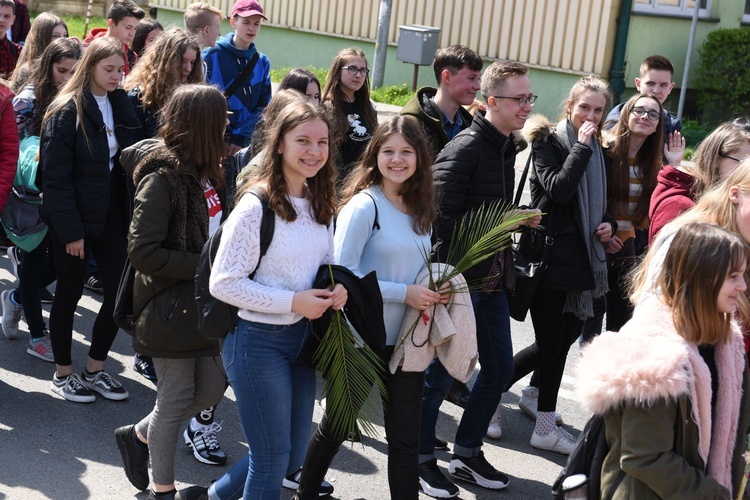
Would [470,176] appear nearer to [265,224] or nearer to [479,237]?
[479,237]

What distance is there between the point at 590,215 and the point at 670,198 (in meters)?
0.46


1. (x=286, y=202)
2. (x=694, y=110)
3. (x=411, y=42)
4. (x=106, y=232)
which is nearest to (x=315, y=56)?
(x=411, y=42)

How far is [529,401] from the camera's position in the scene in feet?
18.9

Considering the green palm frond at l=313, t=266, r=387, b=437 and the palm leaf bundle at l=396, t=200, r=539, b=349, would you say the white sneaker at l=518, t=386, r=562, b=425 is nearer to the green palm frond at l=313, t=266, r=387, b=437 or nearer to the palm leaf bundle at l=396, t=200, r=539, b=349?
the palm leaf bundle at l=396, t=200, r=539, b=349

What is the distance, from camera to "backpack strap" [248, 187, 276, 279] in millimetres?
3498

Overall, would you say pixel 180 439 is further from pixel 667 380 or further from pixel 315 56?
pixel 315 56

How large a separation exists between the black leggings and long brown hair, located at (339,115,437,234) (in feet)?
5.56

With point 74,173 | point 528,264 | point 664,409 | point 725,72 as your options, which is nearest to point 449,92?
point 528,264

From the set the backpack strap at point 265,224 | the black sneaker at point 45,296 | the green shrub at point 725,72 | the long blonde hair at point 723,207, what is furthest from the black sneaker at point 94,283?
the green shrub at point 725,72

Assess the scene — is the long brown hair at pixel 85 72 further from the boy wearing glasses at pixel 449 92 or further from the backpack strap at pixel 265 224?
the backpack strap at pixel 265 224

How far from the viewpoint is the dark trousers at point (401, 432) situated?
159 inches

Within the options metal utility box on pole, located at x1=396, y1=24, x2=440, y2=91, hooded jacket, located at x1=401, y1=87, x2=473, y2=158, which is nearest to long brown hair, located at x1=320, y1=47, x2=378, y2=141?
hooded jacket, located at x1=401, y1=87, x2=473, y2=158

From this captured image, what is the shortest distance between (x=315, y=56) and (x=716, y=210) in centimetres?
1541

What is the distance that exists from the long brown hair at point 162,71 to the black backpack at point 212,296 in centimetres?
249
